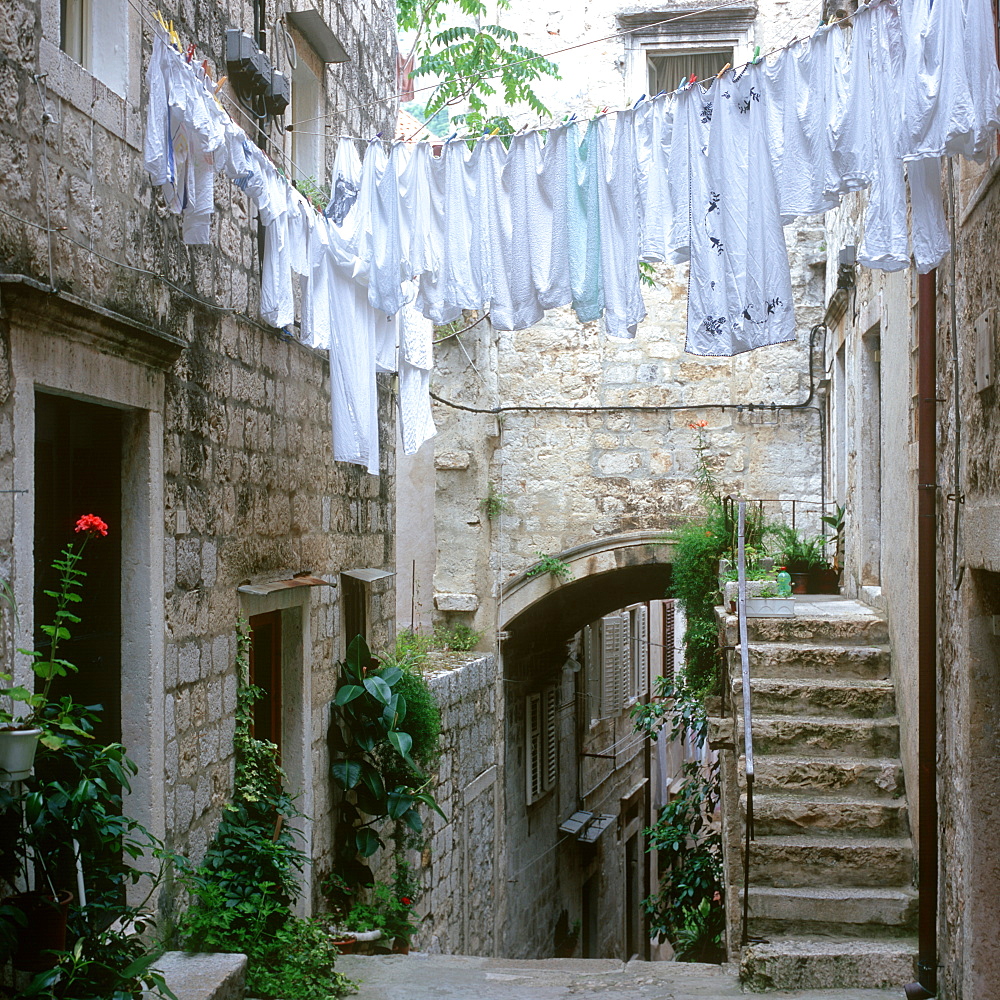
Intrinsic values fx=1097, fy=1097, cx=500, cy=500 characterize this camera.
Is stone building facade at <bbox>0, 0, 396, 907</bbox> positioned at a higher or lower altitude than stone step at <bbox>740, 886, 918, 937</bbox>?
higher

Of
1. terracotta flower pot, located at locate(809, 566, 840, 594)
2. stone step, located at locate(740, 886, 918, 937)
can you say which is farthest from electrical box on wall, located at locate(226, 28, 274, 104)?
terracotta flower pot, located at locate(809, 566, 840, 594)

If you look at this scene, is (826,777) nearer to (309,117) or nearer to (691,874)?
(691,874)

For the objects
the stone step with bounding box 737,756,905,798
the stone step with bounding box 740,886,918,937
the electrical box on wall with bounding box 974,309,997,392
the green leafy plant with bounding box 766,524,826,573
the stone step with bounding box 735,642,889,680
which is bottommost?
the stone step with bounding box 740,886,918,937

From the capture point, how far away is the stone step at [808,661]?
259 inches

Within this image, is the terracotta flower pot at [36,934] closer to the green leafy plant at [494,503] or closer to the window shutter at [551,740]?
the green leafy plant at [494,503]

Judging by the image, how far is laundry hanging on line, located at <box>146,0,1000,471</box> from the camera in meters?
3.85

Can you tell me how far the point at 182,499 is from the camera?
470 cm

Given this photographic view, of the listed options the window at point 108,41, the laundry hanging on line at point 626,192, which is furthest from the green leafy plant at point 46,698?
the window at point 108,41

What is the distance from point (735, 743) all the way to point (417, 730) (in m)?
1.97

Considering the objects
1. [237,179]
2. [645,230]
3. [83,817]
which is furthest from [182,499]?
[645,230]

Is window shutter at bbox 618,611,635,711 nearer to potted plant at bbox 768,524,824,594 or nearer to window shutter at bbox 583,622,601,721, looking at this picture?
window shutter at bbox 583,622,601,721

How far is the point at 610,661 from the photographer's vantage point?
16.5 metres

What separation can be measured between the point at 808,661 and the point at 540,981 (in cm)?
247

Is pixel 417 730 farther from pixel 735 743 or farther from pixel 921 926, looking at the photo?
pixel 921 926
